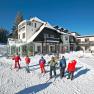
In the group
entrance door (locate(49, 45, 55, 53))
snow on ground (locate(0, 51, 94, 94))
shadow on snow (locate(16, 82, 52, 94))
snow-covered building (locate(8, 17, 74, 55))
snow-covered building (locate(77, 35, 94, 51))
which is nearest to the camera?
shadow on snow (locate(16, 82, 52, 94))

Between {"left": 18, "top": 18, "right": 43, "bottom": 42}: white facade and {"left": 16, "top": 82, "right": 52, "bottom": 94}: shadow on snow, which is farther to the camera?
{"left": 18, "top": 18, "right": 43, "bottom": 42}: white facade

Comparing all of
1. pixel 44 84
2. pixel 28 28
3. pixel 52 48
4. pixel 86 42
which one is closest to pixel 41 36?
pixel 28 28

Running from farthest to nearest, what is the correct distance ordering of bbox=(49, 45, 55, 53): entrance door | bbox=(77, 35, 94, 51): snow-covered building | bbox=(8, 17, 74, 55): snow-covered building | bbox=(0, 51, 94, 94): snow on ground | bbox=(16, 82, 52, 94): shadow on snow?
bbox=(77, 35, 94, 51): snow-covered building < bbox=(49, 45, 55, 53): entrance door < bbox=(8, 17, 74, 55): snow-covered building < bbox=(0, 51, 94, 94): snow on ground < bbox=(16, 82, 52, 94): shadow on snow

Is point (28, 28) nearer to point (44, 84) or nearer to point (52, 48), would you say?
point (52, 48)

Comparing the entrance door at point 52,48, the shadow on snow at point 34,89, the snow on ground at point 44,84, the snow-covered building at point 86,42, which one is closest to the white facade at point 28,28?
the entrance door at point 52,48

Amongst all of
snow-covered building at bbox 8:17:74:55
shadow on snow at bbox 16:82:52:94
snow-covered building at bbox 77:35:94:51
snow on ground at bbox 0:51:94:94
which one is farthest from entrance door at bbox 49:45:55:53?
shadow on snow at bbox 16:82:52:94

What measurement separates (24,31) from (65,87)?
115 feet

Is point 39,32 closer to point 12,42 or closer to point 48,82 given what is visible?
point 12,42

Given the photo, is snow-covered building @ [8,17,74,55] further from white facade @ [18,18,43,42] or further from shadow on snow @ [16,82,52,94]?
shadow on snow @ [16,82,52,94]

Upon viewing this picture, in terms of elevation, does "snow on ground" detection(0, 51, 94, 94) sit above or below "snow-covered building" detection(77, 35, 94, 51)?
below

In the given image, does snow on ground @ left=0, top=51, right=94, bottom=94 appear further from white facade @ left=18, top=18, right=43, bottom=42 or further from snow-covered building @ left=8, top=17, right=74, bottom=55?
white facade @ left=18, top=18, right=43, bottom=42

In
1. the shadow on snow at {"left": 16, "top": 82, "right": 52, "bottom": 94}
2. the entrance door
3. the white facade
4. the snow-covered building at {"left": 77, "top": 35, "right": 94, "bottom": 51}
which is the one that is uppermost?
the white facade

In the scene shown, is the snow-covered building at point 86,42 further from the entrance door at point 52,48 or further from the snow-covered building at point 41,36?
the entrance door at point 52,48

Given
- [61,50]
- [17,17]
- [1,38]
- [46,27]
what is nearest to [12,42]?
[46,27]
